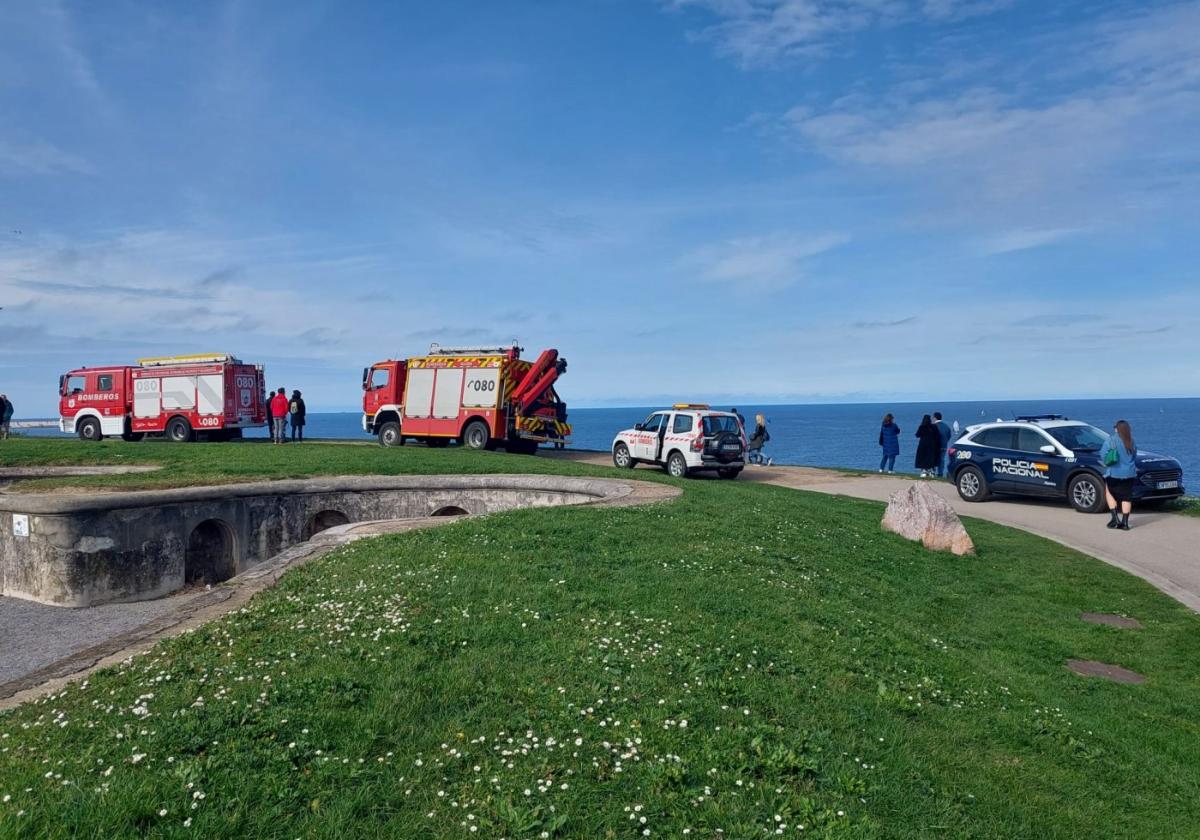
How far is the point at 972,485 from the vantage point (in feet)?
70.4

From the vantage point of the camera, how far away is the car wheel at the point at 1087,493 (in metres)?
18.8

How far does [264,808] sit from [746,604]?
528cm

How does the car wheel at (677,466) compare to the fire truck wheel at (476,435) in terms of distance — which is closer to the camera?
the car wheel at (677,466)

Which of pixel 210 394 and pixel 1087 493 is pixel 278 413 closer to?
pixel 210 394

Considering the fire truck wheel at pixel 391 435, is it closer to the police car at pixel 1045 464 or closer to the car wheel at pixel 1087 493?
Answer: the police car at pixel 1045 464

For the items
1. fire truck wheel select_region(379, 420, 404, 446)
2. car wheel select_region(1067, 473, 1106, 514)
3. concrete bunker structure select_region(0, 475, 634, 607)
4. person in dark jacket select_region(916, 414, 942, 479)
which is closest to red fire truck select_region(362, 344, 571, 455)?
fire truck wheel select_region(379, 420, 404, 446)

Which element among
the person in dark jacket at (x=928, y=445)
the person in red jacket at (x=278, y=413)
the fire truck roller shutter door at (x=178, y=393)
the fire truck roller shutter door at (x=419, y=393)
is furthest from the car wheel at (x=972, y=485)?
the fire truck roller shutter door at (x=178, y=393)

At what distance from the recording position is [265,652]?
22.7 ft

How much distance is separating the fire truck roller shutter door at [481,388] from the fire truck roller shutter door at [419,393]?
162 cm

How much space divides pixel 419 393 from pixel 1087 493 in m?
21.6

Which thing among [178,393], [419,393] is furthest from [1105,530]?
[178,393]

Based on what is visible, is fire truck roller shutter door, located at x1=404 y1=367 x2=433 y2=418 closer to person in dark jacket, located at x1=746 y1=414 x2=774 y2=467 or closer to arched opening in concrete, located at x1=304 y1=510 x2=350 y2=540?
arched opening in concrete, located at x1=304 y1=510 x2=350 y2=540

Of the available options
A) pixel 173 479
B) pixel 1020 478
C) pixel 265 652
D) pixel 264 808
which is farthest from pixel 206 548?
pixel 1020 478

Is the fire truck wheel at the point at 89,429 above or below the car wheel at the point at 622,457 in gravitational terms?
above
